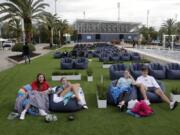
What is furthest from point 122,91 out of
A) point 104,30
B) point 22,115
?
point 104,30

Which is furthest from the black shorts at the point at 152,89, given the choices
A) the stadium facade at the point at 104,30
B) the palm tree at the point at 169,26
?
the stadium facade at the point at 104,30

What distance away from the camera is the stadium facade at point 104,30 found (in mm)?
110644

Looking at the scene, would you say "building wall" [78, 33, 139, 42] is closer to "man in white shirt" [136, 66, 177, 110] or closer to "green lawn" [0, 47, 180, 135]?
"man in white shirt" [136, 66, 177, 110]

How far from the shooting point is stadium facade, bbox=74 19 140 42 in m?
111

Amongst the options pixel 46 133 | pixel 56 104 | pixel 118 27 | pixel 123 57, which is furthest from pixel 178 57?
pixel 118 27

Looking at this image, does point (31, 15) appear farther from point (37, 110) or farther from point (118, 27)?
point (118, 27)

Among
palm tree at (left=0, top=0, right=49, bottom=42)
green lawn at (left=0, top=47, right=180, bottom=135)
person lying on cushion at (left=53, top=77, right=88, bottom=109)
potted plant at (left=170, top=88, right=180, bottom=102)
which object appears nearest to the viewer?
green lawn at (left=0, top=47, right=180, bottom=135)

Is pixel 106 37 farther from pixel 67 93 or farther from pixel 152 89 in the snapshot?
pixel 67 93

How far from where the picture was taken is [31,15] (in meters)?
39.7

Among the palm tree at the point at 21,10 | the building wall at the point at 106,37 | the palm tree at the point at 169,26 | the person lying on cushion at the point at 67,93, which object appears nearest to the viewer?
the person lying on cushion at the point at 67,93

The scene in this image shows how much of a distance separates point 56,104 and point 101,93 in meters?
1.55

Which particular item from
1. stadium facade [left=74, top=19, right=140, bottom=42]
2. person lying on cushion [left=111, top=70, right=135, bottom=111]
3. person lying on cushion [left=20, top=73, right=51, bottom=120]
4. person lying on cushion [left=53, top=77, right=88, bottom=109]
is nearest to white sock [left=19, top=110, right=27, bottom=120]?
person lying on cushion [left=20, top=73, right=51, bottom=120]

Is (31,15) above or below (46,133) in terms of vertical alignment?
above

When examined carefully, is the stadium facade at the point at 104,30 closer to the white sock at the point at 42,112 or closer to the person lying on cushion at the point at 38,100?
the person lying on cushion at the point at 38,100
